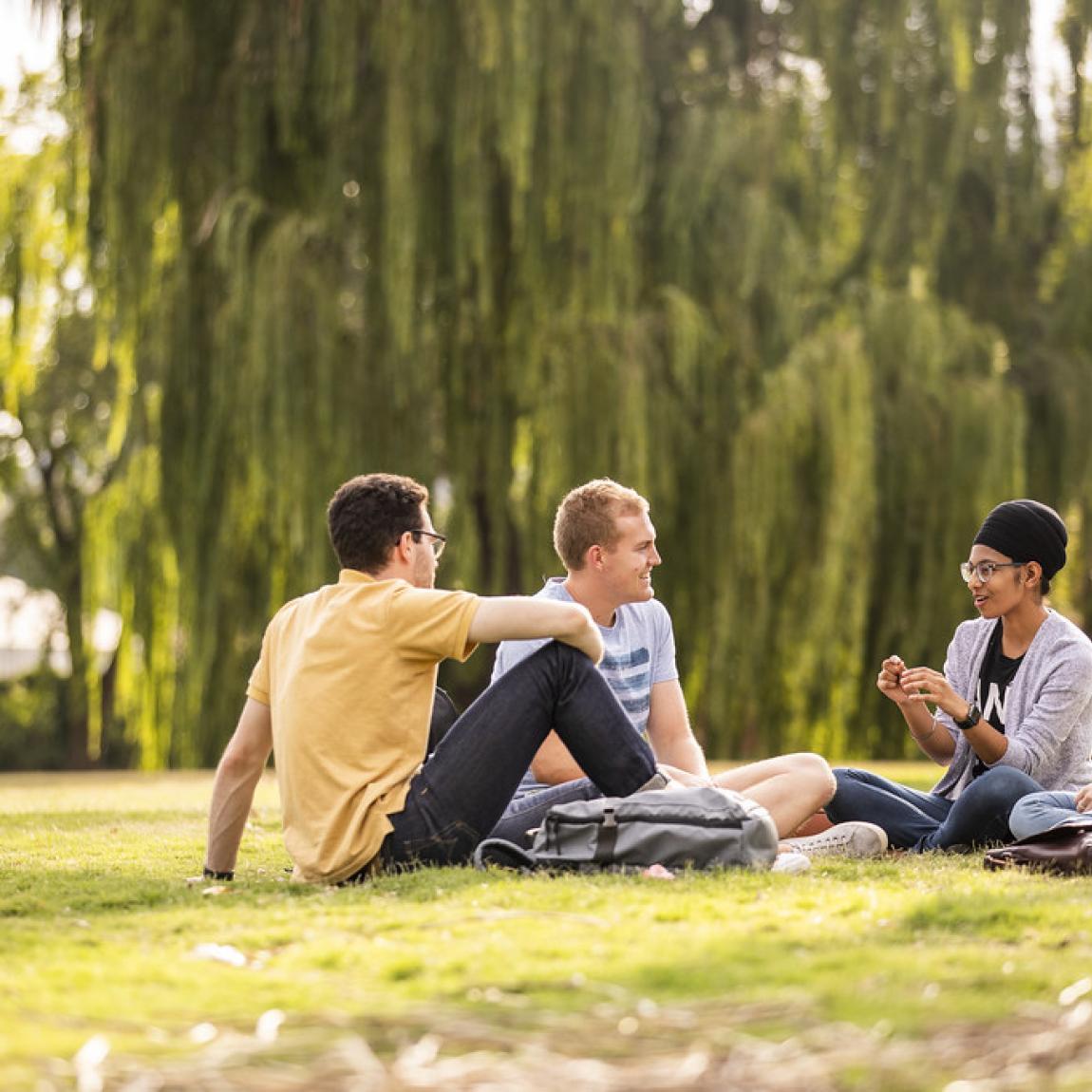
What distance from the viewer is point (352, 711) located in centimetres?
481

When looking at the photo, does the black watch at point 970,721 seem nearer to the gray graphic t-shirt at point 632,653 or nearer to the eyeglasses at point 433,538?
the gray graphic t-shirt at point 632,653

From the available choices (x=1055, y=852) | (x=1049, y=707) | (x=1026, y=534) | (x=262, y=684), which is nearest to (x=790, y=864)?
(x=1055, y=852)

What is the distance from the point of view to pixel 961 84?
14.4 m

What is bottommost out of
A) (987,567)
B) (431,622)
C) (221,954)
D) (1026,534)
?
(221,954)

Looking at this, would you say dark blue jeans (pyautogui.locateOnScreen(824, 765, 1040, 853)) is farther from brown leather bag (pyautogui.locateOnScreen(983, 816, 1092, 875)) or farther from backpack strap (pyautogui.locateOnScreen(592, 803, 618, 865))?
backpack strap (pyautogui.locateOnScreen(592, 803, 618, 865))

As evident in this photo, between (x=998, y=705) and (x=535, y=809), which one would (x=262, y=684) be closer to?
(x=535, y=809)

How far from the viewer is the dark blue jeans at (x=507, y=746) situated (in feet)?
16.2

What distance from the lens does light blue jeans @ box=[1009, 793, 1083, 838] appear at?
17.3ft

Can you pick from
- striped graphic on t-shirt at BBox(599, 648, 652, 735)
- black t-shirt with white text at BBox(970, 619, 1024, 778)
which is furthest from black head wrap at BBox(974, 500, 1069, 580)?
striped graphic on t-shirt at BBox(599, 648, 652, 735)

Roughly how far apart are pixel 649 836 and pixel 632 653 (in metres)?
1.04

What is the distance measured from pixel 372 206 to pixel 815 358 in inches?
133

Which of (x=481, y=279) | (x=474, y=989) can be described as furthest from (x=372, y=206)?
(x=474, y=989)

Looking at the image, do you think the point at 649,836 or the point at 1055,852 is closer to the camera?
the point at 649,836

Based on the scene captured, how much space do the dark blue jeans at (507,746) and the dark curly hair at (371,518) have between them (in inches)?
19.4
